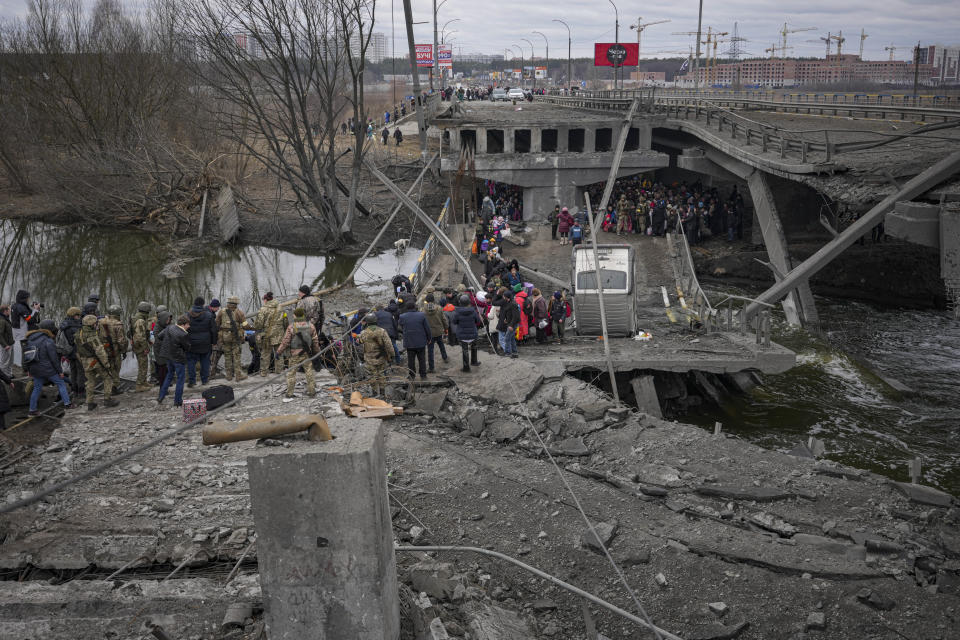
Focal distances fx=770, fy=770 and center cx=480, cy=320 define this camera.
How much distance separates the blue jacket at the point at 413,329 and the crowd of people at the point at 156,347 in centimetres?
145

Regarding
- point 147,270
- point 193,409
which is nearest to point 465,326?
point 193,409

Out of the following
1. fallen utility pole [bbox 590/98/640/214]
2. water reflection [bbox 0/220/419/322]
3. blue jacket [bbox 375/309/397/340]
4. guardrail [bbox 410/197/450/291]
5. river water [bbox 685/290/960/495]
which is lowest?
river water [bbox 685/290/960/495]

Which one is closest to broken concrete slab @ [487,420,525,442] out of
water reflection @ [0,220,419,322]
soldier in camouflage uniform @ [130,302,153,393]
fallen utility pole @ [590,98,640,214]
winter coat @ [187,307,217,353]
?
winter coat @ [187,307,217,353]

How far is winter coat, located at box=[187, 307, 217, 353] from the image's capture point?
12398mm

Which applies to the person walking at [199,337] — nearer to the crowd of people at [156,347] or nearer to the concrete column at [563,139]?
the crowd of people at [156,347]

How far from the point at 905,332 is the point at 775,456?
1637 centimetres

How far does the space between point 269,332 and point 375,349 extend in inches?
91.3

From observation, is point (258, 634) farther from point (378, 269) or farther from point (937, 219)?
Result: point (378, 269)

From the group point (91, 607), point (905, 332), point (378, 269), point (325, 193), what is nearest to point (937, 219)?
point (905, 332)

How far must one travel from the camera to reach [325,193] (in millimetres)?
33781

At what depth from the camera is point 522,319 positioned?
54.0ft

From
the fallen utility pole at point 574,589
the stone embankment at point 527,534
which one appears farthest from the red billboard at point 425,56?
the fallen utility pole at point 574,589

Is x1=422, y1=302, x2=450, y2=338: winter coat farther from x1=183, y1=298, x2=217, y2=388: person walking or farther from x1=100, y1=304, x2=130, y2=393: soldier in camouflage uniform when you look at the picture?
x1=100, y1=304, x2=130, y2=393: soldier in camouflage uniform

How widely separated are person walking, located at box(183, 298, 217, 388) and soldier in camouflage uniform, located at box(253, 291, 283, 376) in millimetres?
855
